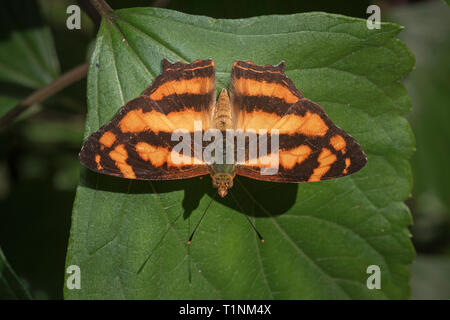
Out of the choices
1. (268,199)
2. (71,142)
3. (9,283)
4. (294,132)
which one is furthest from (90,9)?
(71,142)

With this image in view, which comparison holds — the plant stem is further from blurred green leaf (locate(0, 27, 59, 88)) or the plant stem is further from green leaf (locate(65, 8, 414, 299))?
blurred green leaf (locate(0, 27, 59, 88))

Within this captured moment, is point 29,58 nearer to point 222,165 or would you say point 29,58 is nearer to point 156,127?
point 156,127

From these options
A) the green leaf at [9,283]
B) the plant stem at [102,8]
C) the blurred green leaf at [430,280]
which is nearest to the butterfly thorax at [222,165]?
the plant stem at [102,8]

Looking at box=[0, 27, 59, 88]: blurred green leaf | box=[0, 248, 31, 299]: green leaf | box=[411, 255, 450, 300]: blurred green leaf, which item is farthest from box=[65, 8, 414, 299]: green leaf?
box=[411, 255, 450, 300]: blurred green leaf

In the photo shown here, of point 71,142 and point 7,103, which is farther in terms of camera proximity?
point 71,142

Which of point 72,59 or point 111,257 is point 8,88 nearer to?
point 72,59

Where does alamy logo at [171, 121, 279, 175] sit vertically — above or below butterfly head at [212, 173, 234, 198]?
above
